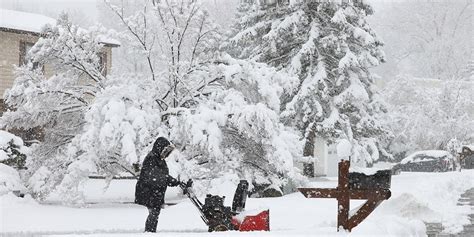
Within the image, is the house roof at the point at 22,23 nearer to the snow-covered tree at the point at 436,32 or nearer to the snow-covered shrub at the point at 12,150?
the snow-covered shrub at the point at 12,150

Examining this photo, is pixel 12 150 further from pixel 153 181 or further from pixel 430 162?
pixel 430 162

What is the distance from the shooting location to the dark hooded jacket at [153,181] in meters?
8.91

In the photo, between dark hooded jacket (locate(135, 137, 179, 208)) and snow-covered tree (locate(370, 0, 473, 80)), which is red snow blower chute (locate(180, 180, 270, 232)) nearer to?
dark hooded jacket (locate(135, 137, 179, 208))

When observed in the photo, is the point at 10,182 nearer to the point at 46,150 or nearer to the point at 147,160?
the point at 46,150

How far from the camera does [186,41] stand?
19.0 metres

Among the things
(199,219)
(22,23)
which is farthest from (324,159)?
(199,219)

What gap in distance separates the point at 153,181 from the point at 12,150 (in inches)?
392

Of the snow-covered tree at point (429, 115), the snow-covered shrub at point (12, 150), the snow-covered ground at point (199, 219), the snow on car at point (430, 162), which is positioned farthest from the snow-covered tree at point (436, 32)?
the snow-covered shrub at point (12, 150)

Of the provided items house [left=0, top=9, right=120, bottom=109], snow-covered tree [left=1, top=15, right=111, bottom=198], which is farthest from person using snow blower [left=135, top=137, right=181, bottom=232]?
house [left=0, top=9, right=120, bottom=109]

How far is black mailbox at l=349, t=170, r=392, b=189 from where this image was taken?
7652 millimetres

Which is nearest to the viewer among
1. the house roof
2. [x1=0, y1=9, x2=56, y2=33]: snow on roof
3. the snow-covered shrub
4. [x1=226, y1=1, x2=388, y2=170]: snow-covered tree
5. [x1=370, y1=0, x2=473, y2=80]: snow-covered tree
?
the snow-covered shrub

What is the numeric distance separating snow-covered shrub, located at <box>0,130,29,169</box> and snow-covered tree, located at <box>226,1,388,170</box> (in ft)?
34.4

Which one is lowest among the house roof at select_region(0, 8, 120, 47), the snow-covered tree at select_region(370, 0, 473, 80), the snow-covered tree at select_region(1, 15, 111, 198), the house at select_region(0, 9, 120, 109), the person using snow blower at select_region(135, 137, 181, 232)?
the person using snow blower at select_region(135, 137, 181, 232)

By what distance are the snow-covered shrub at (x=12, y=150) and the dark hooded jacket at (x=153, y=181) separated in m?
8.53
